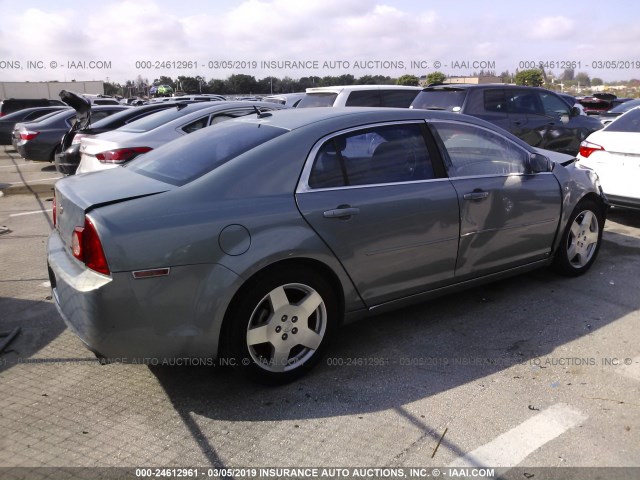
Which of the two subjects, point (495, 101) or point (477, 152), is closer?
point (477, 152)

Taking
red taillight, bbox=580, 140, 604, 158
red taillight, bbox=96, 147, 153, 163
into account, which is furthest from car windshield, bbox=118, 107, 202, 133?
red taillight, bbox=580, 140, 604, 158

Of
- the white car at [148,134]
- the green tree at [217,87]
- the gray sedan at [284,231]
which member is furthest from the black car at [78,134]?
the green tree at [217,87]

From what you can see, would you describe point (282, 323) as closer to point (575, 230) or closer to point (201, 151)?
point (201, 151)

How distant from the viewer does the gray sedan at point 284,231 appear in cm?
287

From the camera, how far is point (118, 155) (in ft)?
22.2

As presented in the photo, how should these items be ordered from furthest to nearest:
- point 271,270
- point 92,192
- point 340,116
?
point 340,116 → point 92,192 → point 271,270

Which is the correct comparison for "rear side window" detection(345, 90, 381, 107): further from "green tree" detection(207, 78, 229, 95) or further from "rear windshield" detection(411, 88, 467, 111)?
"green tree" detection(207, 78, 229, 95)

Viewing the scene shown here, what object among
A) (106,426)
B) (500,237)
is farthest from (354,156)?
(106,426)

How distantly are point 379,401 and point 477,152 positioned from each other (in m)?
2.10

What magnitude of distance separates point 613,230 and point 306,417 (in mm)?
5412

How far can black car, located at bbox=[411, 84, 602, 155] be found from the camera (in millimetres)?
8695

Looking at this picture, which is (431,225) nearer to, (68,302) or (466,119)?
(466,119)

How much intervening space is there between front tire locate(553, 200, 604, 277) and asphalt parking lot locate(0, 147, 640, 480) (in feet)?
1.50

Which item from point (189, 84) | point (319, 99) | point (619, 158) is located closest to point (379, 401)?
point (619, 158)
